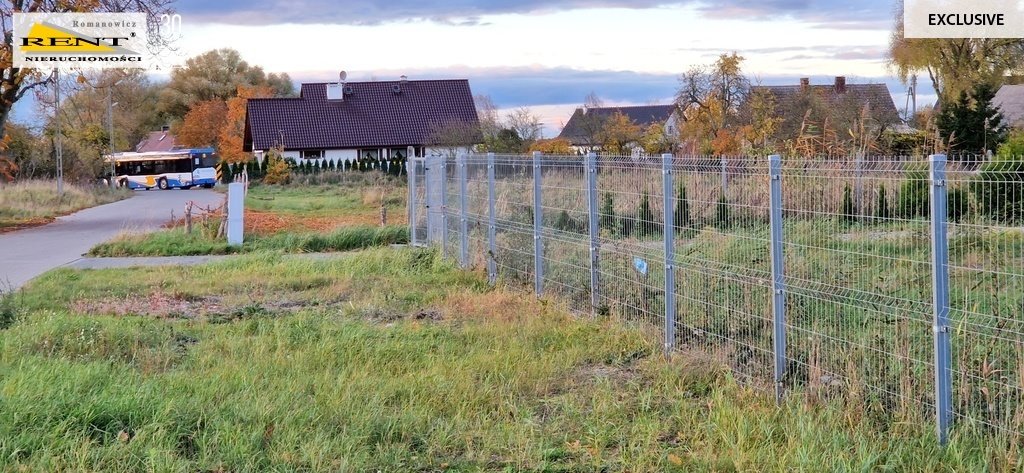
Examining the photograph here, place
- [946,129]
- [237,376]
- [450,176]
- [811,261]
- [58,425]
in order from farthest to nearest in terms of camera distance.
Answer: [946,129] < [450,176] < [237,376] < [811,261] < [58,425]

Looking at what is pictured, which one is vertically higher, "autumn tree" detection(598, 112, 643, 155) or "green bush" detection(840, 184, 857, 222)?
"autumn tree" detection(598, 112, 643, 155)

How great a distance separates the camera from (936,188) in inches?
212

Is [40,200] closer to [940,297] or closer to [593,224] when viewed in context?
[593,224]

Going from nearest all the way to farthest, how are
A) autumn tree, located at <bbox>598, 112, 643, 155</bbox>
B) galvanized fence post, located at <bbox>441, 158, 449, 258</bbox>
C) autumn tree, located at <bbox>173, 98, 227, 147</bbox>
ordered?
galvanized fence post, located at <bbox>441, 158, 449, 258</bbox>, autumn tree, located at <bbox>598, 112, 643, 155</bbox>, autumn tree, located at <bbox>173, 98, 227, 147</bbox>

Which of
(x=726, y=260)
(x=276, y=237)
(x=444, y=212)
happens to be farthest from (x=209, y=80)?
(x=726, y=260)

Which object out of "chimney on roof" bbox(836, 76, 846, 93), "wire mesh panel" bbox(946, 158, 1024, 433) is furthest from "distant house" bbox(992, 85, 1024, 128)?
"wire mesh panel" bbox(946, 158, 1024, 433)

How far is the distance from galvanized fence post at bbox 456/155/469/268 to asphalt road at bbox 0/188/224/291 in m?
5.75

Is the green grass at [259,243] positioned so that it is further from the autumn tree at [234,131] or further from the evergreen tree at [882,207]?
the autumn tree at [234,131]

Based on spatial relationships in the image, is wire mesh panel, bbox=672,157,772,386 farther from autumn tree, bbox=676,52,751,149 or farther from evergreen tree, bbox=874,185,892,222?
autumn tree, bbox=676,52,751,149

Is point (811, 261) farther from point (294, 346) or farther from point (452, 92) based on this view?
point (452, 92)

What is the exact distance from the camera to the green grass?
1936cm

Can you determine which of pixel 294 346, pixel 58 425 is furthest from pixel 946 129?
pixel 58 425

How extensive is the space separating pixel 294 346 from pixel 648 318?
2976mm

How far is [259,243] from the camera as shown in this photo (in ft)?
65.3
